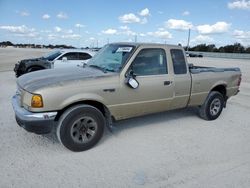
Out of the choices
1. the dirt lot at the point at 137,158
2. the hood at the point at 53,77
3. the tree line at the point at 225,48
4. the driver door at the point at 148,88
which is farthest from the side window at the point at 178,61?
the tree line at the point at 225,48

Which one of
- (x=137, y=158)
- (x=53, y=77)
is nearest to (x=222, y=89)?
(x=137, y=158)

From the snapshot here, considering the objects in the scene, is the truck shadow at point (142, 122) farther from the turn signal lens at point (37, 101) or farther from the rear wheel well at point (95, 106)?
the turn signal lens at point (37, 101)

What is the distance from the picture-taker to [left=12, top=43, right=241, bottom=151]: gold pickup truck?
3.95 m

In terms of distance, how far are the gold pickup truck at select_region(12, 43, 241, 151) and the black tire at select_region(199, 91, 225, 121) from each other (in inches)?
4.4

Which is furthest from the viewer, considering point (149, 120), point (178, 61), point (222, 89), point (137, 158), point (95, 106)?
point (222, 89)

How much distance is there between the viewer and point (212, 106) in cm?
632

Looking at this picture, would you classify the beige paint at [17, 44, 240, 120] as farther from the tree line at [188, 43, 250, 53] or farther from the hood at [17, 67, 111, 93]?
the tree line at [188, 43, 250, 53]

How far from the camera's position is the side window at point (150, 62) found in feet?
15.8

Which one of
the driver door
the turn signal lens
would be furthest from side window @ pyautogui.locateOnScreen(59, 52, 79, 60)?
the turn signal lens

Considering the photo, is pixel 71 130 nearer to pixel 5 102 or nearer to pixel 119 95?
pixel 119 95

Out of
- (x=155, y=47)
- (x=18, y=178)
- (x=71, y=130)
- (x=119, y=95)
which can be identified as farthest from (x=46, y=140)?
(x=155, y=47)

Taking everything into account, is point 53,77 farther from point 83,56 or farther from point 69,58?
point 83,56

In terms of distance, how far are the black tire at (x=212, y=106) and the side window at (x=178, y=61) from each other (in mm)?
1180

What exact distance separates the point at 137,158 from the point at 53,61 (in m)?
8.96
